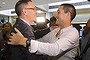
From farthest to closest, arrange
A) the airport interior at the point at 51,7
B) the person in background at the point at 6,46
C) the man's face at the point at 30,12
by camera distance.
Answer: the airport interior at the point at 51,7 → the man's face at the point at 30,12 → the person in background at the point at 6,46

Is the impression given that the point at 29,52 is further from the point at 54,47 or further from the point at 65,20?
the point at 65,20

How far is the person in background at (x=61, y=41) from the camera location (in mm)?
1456

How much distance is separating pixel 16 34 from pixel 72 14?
84 cm

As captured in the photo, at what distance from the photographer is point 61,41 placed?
5.30ft

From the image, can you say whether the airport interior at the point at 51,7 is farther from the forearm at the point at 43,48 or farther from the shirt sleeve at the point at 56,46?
the forearm at the point at 43,48

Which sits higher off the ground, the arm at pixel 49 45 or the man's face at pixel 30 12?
the man's face at pixel 30 12

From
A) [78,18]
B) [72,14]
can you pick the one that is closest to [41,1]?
[78,18]

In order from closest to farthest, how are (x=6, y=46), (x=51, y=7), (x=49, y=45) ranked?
(x=49, y=45) < (x=6, y=46) < (x=51, y=7)

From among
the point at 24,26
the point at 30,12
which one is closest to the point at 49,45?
the point at 24,26

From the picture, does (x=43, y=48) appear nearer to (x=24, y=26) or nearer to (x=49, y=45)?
(x=49, y=45)

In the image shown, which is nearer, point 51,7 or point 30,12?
point 30,12

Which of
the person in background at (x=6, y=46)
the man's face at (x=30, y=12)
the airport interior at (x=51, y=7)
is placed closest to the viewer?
the person in background at (x=6, y=46)

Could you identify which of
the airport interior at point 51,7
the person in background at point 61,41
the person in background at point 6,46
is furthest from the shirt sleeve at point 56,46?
the airport interior at point 51,7

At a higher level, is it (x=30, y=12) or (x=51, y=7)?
(x=30, y=12)
